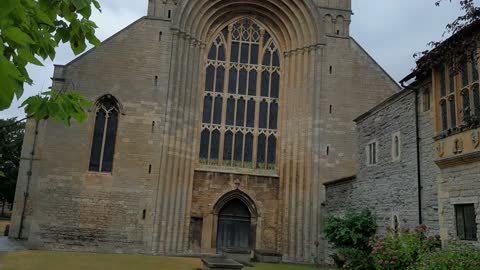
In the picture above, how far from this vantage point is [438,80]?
35.7 ft

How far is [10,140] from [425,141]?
43904mm

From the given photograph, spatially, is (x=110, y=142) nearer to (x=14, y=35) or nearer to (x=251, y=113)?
(x=251, y=113)

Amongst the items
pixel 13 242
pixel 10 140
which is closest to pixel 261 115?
pixel 13 242

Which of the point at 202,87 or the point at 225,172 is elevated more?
the point at 202,87

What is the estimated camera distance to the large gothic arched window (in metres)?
20.9

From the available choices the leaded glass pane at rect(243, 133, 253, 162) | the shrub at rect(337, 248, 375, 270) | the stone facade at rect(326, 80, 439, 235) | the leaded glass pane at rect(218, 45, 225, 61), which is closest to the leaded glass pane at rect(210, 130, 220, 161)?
the leaded glass pane at rect(243, 133, 253, 162)

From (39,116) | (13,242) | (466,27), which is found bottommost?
(13,242)

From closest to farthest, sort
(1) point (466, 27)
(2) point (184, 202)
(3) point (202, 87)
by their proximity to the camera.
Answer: (1) point (466, 27), (2) point (184, 202), (3) point (202, 87)

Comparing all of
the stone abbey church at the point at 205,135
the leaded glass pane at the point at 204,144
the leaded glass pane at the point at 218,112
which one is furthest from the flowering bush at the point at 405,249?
the leaded glass pane at the point at 218,112

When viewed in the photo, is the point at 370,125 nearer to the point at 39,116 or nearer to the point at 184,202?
the point at 184,202

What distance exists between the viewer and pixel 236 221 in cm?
2038

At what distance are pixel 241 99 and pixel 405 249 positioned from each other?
12.6 m

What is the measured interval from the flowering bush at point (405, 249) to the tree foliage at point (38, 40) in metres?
9.02

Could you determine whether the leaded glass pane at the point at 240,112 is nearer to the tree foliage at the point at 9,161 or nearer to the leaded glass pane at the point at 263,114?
the leaded glass pane at the point at 263,114
